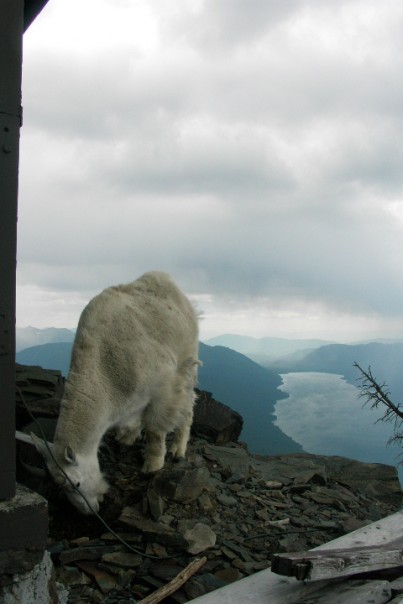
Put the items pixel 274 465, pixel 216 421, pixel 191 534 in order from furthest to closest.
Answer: pixel 216 421, pixel 274 465, pixel 191 534

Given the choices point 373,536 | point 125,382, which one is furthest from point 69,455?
point 373,536

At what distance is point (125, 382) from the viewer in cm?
683

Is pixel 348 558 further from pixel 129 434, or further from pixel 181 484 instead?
pixel 129 434

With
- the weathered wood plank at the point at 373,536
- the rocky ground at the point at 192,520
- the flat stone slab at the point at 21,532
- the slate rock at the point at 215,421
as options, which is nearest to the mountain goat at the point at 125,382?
the rocky ground at the point at 192,520

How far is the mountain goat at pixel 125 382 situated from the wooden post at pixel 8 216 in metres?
2.10

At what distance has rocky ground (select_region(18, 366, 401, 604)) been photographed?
17.3ft

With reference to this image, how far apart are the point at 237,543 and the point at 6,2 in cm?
536

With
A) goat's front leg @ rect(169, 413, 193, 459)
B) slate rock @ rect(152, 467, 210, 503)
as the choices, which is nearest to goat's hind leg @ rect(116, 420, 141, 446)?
goat's front leg @ rect(169, 413, 193, 459)

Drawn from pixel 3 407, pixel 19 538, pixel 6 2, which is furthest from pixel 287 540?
pixel 6 2

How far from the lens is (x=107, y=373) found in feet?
22.1

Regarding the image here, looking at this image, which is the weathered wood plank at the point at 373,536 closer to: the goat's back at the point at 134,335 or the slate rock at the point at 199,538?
the slate rock at the point at 199,538

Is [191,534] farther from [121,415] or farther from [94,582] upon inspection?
[121,415]

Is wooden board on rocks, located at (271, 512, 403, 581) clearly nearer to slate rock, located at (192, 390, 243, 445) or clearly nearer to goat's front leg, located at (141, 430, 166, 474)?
goat's front leg, located at (141, 430, 166, 474)

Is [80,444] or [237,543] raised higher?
[80,444]
